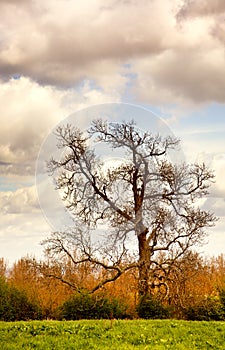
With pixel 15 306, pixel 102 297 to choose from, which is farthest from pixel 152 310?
pixel 15 306

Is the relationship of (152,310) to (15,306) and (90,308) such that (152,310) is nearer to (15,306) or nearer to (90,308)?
(90,308)

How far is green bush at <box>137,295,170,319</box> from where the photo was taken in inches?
864

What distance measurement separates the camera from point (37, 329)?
15664mm

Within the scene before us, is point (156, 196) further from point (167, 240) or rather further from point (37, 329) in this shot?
point (37, 329)

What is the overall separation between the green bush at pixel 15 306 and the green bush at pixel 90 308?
1497 millimetres

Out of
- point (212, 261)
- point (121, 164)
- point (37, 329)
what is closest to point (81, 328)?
point (37, 329)

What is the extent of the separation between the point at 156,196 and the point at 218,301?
545 cm

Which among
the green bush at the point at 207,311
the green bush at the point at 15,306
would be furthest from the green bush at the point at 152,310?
the green bush at the point at 15,306

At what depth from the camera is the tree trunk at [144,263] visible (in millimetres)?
23109

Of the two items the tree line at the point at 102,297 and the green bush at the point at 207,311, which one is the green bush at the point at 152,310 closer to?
the tree line at the point at 102,297

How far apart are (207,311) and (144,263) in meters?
3.48

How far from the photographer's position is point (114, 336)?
14.5m

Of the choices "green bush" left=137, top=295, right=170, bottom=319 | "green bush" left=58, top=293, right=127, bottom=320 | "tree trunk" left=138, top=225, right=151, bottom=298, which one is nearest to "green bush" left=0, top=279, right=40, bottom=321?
"green bush" left=58, top=293, right=127, bottom=320

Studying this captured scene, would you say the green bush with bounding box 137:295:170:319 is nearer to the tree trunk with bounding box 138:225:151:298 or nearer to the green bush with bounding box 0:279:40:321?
the tree trunk with bounding box 138:225:151:298
